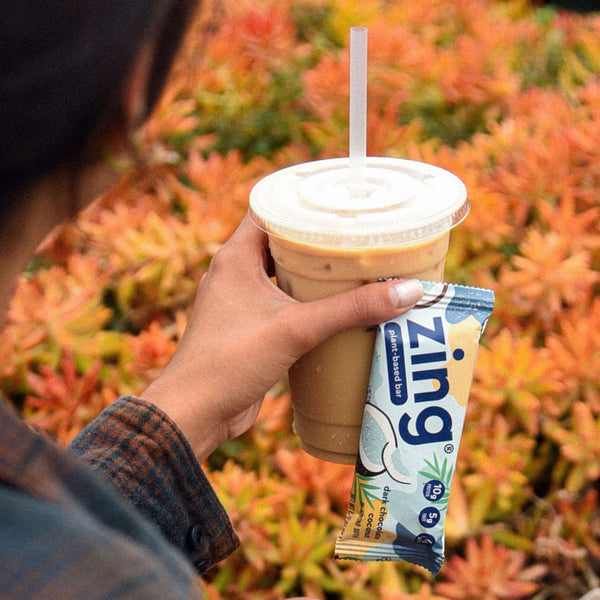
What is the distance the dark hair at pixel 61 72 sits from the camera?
22.4 inches

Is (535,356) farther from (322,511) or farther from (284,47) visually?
(284,47)

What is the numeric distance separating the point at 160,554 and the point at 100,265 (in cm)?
131

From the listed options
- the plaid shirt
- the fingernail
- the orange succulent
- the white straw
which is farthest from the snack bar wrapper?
the plaid shirt

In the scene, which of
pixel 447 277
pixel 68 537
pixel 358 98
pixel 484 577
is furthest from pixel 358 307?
pixel 447 277

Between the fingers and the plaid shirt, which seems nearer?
the plaid shirt

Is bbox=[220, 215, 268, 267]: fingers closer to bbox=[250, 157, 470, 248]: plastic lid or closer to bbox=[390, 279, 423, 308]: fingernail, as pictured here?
bbox=[250, 157, 470, 248]: plastic lid

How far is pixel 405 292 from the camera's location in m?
1.01

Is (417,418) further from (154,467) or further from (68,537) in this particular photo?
(68,537)

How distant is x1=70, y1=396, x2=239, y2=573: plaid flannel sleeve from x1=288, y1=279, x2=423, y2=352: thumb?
23 cm

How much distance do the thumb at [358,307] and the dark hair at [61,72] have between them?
450 mm

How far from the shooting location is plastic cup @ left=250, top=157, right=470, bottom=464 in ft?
3.32

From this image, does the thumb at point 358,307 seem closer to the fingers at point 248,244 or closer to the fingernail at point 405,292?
the fingernail at point 405,292

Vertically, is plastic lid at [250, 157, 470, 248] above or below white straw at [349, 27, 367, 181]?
below

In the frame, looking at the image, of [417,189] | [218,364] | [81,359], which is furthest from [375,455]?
[81,359]
